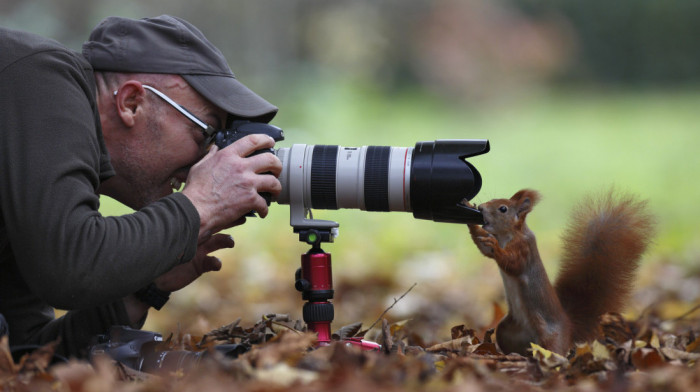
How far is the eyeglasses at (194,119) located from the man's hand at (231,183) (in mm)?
140

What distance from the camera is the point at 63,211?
1935 mm

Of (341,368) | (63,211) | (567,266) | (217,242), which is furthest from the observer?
(567,266)

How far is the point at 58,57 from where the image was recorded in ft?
6.93

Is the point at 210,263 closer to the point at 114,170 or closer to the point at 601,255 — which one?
the point at 114,170

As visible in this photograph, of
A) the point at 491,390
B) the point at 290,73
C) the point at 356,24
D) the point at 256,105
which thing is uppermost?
the point at 356,24

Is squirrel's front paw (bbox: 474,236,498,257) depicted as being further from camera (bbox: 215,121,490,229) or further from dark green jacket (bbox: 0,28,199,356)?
dark green jacket (bbox: 0,28,199,356)

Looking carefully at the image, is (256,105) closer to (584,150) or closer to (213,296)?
(213,296)

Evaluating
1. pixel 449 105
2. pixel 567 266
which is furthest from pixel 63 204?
pixel 449 105

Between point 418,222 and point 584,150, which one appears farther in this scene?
point 584,150

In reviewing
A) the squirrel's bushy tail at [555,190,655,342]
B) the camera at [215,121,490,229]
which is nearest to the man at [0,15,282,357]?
the camera at [215,121,490,229]

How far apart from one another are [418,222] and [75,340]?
3990mm

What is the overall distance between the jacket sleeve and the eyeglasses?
281 millimetres

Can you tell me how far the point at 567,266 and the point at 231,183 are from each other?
48.7 inches

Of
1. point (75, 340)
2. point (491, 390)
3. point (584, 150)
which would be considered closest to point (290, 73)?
point (584, 150)
